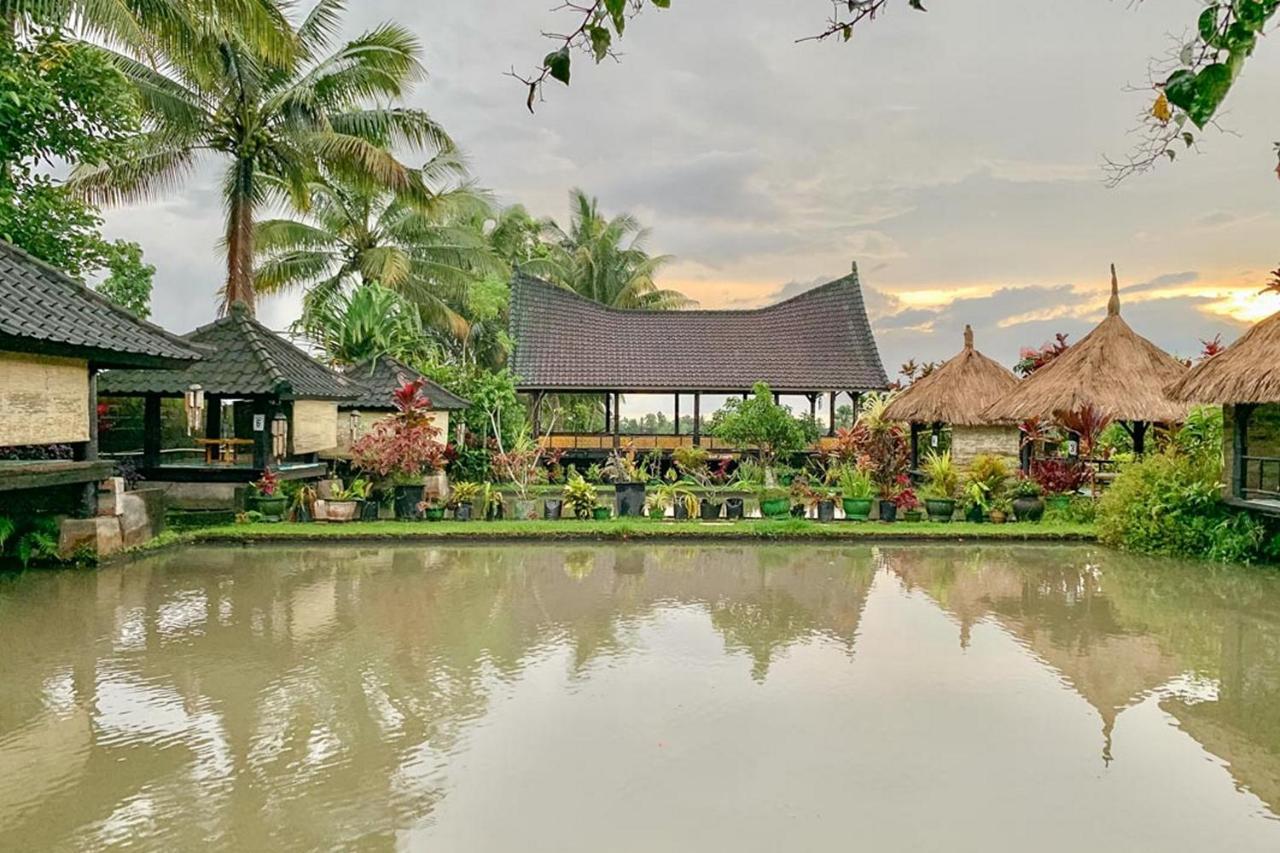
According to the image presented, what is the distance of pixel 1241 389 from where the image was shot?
362 inches

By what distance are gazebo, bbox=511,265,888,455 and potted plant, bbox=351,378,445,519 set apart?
548cm

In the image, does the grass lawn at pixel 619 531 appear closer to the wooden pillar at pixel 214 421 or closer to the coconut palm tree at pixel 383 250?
the wooden pillar at pixel 214 421

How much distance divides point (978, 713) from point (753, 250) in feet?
49.9

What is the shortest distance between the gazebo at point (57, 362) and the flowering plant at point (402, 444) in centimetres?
342

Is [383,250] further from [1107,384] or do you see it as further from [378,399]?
[1107,384]

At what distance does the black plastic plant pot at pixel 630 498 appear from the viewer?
12.5m

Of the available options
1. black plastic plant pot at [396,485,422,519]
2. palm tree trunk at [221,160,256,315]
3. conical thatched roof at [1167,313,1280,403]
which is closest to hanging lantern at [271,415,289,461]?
black plastic plant pot at [396,485,422,519]

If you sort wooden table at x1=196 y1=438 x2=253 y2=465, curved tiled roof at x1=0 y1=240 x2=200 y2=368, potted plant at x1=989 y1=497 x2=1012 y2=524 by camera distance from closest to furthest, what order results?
curved tiled roof at x1=0 y1=240 x2=200 y2=368, wooden table at x1=196 y1=438 x2=253 y2=465, potted plant at x1=989 y1=497 x2=1012 y2=524

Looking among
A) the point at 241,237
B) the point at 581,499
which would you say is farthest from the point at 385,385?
the point at 581,499

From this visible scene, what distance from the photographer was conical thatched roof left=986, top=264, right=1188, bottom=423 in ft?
40.6

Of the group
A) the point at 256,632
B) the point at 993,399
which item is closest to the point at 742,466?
the point at 993,399

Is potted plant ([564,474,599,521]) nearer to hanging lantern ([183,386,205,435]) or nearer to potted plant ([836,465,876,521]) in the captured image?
potted plant ([836,465,876,521])

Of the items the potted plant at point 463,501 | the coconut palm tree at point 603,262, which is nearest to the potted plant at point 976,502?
the potted plant at point 463,501

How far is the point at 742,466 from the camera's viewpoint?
49.5 ft
